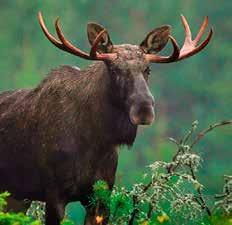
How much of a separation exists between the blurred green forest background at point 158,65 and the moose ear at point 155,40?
25.6ft

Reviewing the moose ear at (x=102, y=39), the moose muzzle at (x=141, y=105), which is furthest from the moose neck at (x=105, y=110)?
the moose muzzle at (x=141, y=105)

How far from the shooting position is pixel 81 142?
7.40 metres

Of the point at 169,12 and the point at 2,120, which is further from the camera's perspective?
the point at 169,12

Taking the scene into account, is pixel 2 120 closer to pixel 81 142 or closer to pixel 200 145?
pixel 81 142

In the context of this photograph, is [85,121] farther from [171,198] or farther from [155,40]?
[171,198]

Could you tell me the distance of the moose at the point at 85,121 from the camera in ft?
23.7

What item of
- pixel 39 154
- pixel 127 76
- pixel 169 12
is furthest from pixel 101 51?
pixel 169 12

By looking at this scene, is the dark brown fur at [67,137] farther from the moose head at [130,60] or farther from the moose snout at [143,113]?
the moose snout at [143,113]

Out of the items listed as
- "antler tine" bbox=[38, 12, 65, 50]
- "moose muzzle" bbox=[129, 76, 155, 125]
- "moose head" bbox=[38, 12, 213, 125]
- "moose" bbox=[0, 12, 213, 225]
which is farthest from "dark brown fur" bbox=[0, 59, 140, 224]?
"antler tine" bbox=[38, 12, 65, 50]

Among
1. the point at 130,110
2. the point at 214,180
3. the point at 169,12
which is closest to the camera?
the point at 130,110

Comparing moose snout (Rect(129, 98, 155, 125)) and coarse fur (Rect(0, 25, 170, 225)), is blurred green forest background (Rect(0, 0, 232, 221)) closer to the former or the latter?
coarse fur (Rect(0, 25, 170, 225))

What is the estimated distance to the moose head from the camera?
6.91m

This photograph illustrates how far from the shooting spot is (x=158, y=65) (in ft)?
56.4

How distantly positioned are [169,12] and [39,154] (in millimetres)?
10330
